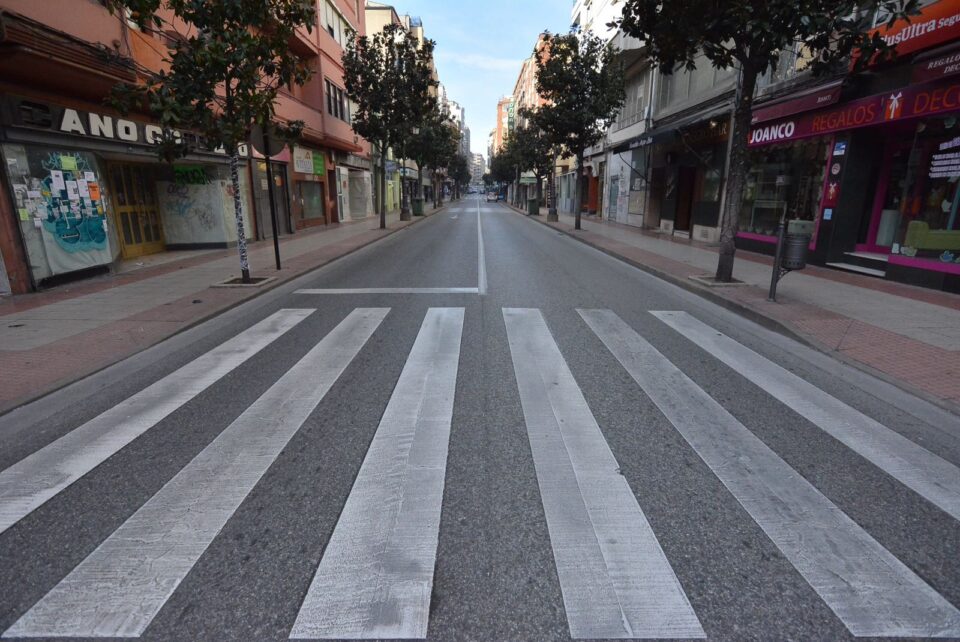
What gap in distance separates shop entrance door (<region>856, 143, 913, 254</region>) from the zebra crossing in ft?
28.3

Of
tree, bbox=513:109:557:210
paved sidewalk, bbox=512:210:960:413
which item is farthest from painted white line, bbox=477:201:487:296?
tree, bbox=513:109:557:210

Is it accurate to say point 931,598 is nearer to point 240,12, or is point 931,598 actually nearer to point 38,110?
point 240,12

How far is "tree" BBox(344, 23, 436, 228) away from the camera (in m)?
22.1

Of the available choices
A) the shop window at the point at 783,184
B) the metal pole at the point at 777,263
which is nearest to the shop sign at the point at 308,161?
the shop window at the point at 783,184

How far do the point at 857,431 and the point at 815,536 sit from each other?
165 centimetres

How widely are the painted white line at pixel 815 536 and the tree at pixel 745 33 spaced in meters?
6.19

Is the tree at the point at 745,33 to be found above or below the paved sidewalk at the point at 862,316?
above

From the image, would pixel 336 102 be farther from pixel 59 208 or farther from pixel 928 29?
pixel 928 29

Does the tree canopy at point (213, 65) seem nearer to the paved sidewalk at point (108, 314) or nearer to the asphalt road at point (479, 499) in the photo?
the paved sidewalk at point (108, 314)

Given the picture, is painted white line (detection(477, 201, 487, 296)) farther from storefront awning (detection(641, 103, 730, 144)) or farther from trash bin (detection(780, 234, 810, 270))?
storefront awning (detection(641, 103, 730, 144))

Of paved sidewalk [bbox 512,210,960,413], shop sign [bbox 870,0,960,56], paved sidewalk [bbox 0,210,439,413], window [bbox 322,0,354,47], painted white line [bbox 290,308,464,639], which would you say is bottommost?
paved sidewalk [bbox 0,210,439,413]

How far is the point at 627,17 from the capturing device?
9.18 meters

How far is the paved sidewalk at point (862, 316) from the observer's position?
5008 millimetres

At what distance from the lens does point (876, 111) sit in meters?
9.95
